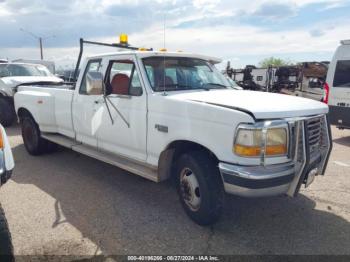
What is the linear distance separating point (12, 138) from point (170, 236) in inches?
247

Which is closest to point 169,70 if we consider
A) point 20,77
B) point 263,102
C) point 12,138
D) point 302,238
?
point 263,102

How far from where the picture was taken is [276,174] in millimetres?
3025

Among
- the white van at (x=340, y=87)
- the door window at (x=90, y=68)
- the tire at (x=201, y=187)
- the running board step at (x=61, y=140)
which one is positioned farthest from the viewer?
the white van at (x=340, y=87)

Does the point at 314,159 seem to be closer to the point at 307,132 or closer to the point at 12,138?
the point at 307,132

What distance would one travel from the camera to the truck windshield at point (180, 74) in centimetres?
408

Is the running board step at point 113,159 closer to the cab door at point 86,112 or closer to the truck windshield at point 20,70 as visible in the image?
the cab door at point 86,112

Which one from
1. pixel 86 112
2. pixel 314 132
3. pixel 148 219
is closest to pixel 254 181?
pixel 314 132

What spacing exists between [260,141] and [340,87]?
6361 millimetres

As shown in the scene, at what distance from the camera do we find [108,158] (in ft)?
15.0

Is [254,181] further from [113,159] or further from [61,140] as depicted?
[61,140]

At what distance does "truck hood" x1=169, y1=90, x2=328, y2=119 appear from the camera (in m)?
3.03

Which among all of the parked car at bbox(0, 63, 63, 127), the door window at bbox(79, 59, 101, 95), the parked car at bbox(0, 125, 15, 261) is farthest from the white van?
the parked car at bbox(0, 125, 15, 261)

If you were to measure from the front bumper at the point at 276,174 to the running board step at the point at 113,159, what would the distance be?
3.58 feet

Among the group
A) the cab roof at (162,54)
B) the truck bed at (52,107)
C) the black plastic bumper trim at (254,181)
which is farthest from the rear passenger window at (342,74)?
the truck bed at (52,107)
